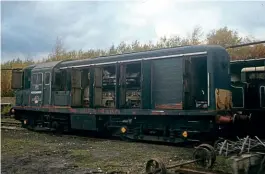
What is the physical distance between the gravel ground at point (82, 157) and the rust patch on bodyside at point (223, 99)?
68.9 inches

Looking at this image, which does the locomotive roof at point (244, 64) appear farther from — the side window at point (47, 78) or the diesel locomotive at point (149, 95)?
the side window at point (47, 78)

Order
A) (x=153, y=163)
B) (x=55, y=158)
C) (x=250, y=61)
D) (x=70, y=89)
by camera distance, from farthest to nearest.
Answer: (x=70, y=89) → (x=250, y=61) → (x=55, y=158) → (x=153, y=163)

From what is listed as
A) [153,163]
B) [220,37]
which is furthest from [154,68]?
[220,37]

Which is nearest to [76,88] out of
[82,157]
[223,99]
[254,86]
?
[82,157]

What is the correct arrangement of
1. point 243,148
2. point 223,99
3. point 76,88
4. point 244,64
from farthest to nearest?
point 76,88, point 244,64, point 223,99, point 243,148

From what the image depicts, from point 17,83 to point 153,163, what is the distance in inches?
520

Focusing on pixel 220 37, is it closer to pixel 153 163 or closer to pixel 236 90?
pixel 236 90

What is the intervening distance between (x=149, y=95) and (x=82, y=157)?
382 cm

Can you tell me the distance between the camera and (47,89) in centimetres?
1507

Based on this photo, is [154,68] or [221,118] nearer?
[221,118]

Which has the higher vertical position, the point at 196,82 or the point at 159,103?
the point at 196,82

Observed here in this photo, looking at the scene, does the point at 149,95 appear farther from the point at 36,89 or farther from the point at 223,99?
the point at 36,89

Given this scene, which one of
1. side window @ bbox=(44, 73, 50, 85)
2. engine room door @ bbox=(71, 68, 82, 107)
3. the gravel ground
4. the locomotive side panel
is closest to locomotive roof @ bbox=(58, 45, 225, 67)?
the locomotive side panel

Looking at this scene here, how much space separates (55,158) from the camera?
8.17 metres
